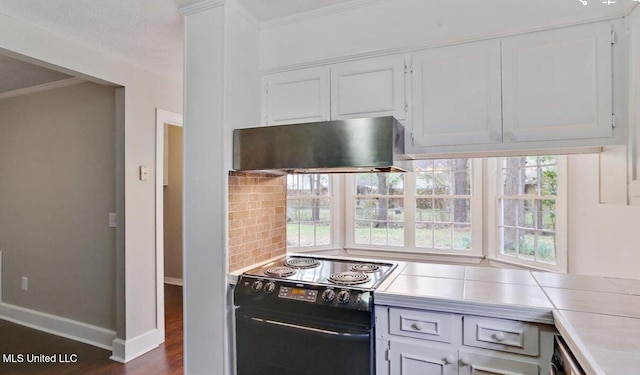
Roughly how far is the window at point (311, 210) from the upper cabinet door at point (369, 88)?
218 centimetres

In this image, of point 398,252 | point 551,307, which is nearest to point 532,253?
point 398,252

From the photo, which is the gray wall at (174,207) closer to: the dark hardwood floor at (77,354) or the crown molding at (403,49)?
the dark hardwood floor at (77,354)

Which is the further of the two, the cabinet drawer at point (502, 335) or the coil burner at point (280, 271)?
the coil burner at point (280, 271)

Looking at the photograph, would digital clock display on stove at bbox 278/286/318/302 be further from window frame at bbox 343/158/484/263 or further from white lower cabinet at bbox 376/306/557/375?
window frame at bbox 343/158/484/263

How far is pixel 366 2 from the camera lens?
1.95 m

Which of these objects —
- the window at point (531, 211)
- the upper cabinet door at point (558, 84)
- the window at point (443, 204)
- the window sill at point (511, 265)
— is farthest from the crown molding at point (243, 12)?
the window sill at point (511, 265)

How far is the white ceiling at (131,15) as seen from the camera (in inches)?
73.7

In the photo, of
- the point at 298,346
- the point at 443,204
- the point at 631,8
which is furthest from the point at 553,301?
the point at 443,204

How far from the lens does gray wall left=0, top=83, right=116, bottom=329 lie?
292 cm

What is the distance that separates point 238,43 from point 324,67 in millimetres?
525

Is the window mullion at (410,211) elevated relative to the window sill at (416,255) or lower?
elevated

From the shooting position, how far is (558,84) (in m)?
1.62

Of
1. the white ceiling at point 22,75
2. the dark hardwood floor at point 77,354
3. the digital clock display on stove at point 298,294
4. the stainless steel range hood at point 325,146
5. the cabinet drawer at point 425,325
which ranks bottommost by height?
the dark hardwood floor at point 77,354
